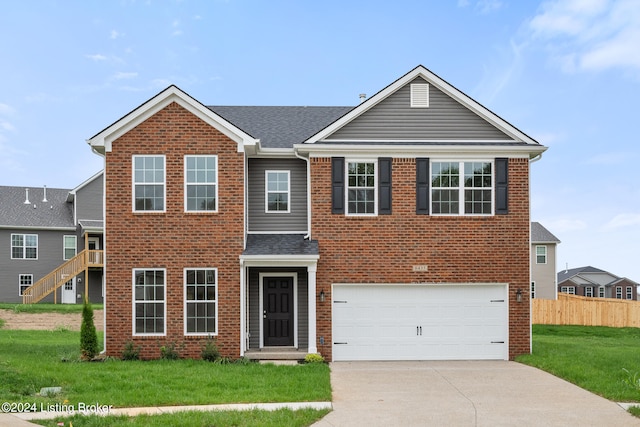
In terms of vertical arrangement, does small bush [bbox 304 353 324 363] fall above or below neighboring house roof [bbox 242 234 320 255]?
below

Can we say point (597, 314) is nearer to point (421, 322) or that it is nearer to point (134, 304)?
point (421, 322)

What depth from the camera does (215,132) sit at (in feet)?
59.0

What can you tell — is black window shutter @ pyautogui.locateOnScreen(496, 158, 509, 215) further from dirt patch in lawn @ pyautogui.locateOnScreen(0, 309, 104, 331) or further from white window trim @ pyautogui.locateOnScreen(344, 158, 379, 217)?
dirt patch in lawn @ pyautogui.locateOnScreen(0, 309, 104, 331)

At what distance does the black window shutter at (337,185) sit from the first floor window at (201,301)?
3.77 meters

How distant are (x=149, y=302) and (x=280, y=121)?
24.8ft

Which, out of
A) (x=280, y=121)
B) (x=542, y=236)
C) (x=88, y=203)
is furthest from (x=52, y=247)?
(x=542, y=236)

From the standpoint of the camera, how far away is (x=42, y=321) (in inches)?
1184

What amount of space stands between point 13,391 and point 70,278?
2375cm

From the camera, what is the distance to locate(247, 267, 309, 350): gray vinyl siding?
19016mm

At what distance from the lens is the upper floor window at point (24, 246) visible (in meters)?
37.1

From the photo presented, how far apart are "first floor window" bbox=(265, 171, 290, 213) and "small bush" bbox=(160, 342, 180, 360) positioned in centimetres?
471

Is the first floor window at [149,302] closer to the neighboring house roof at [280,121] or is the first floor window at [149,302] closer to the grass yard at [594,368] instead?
the neighboring house roof at [280,121]

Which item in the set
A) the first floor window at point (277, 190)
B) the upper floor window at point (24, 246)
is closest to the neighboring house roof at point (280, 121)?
the first floor window at point (277, 190)

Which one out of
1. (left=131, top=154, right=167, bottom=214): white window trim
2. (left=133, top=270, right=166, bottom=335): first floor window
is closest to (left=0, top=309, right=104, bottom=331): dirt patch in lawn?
(left=133, top=270, right=166, bottom=335): first floor window
